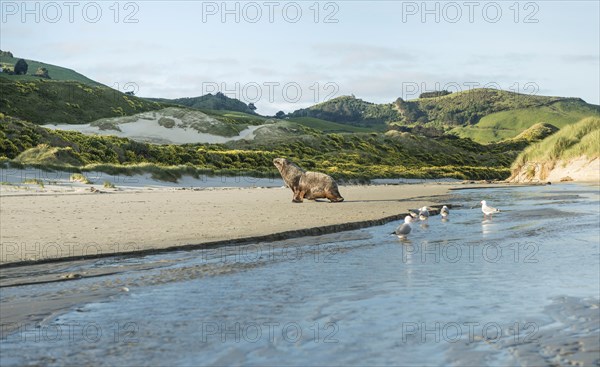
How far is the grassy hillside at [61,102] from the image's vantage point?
105 metres

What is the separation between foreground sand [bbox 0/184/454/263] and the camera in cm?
1255

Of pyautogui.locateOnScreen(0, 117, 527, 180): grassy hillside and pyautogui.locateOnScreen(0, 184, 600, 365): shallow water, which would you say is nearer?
pyautogui.locateOnScreen(0, 184, 600, 365): shallow water

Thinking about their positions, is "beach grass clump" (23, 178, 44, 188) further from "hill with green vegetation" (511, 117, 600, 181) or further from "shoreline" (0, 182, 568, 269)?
"hill with green vegetation" (511, 117, 600, 181)

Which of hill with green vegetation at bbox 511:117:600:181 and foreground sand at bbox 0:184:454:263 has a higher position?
hill with green vegetation at bbox 511:117:600:181

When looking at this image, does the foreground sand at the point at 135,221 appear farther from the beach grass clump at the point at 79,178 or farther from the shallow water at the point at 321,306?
the beach grass clump at the point at 79,178

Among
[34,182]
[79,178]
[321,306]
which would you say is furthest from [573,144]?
[321,306]

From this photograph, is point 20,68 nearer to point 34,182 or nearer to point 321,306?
point 34,182

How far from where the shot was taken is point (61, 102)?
11506cm

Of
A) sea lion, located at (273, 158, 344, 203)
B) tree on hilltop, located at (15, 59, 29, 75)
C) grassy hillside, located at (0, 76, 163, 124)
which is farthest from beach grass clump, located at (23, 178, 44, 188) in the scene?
tree on hilltop, located at (15, 59, 29, 75)

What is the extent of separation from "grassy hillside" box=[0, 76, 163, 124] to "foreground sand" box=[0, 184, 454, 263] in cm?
8528

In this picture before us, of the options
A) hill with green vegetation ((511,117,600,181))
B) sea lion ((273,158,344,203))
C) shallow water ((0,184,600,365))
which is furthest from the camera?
hill with green vegetation ((511,117,600,181))

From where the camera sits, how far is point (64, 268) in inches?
419

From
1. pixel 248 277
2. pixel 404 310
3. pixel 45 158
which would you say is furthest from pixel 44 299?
pixel 45 158

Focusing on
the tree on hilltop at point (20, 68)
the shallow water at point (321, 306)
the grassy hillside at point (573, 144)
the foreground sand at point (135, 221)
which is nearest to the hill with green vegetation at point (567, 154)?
the grassy hillside at point (573, 144)
